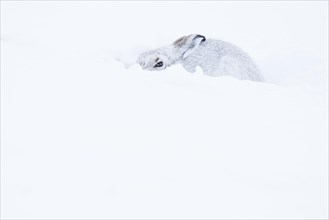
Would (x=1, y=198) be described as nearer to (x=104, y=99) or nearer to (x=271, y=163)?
(x=104, y=99)

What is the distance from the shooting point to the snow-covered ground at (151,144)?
1930mm

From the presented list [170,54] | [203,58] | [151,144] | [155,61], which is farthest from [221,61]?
[151,144]

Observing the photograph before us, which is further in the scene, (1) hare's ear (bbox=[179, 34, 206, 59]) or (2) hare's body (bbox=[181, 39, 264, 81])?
(1) hare's ear (bbox=[179, 34, 206, 59])

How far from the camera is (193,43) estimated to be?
19.1 ft

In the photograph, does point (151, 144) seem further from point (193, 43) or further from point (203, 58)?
point (193, 43)

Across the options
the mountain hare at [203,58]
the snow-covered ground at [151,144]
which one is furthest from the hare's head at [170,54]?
the snow-covered ground at [151,144]

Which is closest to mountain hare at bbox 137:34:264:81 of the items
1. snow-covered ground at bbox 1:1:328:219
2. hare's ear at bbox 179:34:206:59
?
hare's ear at bbox 179:34:206:59

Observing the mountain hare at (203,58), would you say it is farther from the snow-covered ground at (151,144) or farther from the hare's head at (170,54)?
the snow-covered ground at (151,144)

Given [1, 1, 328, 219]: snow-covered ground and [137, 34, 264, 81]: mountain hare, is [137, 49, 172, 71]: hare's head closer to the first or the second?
[137, 34, 264, 81]: mountain hare

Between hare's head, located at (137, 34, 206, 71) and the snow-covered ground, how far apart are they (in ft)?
6.07

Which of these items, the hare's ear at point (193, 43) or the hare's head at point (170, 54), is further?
the hare's ear at point (193, 43)

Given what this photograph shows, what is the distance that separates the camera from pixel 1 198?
6.04 ft

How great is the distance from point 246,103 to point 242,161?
0.78 meters

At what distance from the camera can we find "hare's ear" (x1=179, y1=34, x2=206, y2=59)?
18.9ft
